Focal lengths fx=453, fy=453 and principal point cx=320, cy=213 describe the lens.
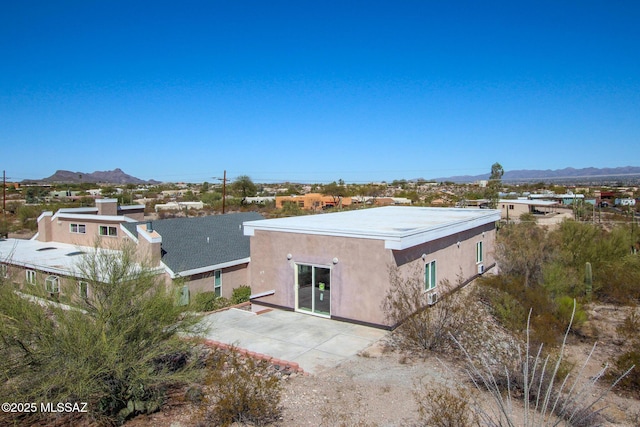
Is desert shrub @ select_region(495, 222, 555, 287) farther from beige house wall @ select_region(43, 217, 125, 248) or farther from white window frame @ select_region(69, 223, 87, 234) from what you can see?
white window frame @ select_region(69, 223, 87, 234)

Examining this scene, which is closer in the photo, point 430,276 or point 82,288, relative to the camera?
point 82,288

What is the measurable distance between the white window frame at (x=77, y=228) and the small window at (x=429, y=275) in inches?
A: 638

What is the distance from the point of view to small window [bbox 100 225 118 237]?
67.3 ft

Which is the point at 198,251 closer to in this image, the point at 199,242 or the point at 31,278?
the point at 199,242

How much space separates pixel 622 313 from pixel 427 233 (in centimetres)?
791

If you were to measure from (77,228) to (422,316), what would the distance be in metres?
18.0

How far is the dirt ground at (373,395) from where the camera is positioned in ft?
26.3

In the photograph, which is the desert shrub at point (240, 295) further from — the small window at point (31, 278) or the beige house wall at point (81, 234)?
the small window at point (31, 278)

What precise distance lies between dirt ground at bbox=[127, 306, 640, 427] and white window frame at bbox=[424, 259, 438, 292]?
10.9 feet

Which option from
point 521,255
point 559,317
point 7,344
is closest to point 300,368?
point 7,344

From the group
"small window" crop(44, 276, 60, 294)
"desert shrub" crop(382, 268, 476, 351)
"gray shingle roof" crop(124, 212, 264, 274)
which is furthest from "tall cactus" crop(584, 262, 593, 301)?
"small window" crop(44, 276, 60, 294)

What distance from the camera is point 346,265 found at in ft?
44.8

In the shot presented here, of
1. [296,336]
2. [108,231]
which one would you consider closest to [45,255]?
[108,231]

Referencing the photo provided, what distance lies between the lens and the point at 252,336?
1273cm
